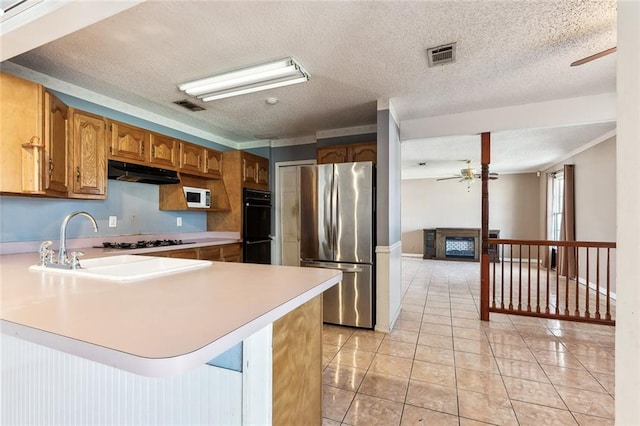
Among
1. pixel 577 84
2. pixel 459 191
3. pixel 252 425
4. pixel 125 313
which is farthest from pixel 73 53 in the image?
pixel 459 191

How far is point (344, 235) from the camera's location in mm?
3281

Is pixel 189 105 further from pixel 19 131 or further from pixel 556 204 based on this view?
pixel 556 204

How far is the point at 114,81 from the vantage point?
8.78ft

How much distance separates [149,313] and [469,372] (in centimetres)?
236

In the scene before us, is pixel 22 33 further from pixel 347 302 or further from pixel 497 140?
pixel 497 140

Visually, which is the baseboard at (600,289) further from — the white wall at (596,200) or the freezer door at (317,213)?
the freezer door at (317,213)

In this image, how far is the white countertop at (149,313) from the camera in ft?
1.95

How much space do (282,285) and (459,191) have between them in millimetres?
8306

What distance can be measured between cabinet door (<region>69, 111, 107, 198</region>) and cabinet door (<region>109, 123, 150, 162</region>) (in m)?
0.10

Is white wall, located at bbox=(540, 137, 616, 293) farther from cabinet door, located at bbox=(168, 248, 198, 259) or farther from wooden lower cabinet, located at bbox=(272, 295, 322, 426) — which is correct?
cabinet door, located at bbox=(168, 248, 198, 259)

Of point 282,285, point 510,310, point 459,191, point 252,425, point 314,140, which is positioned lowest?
point 510,310

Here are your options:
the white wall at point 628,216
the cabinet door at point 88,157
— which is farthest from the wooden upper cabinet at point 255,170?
the white wall at point 628,216

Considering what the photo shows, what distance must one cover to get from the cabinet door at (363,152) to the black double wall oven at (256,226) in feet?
5.07

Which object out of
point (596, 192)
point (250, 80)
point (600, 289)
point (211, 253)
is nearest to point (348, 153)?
point (250, 80)
